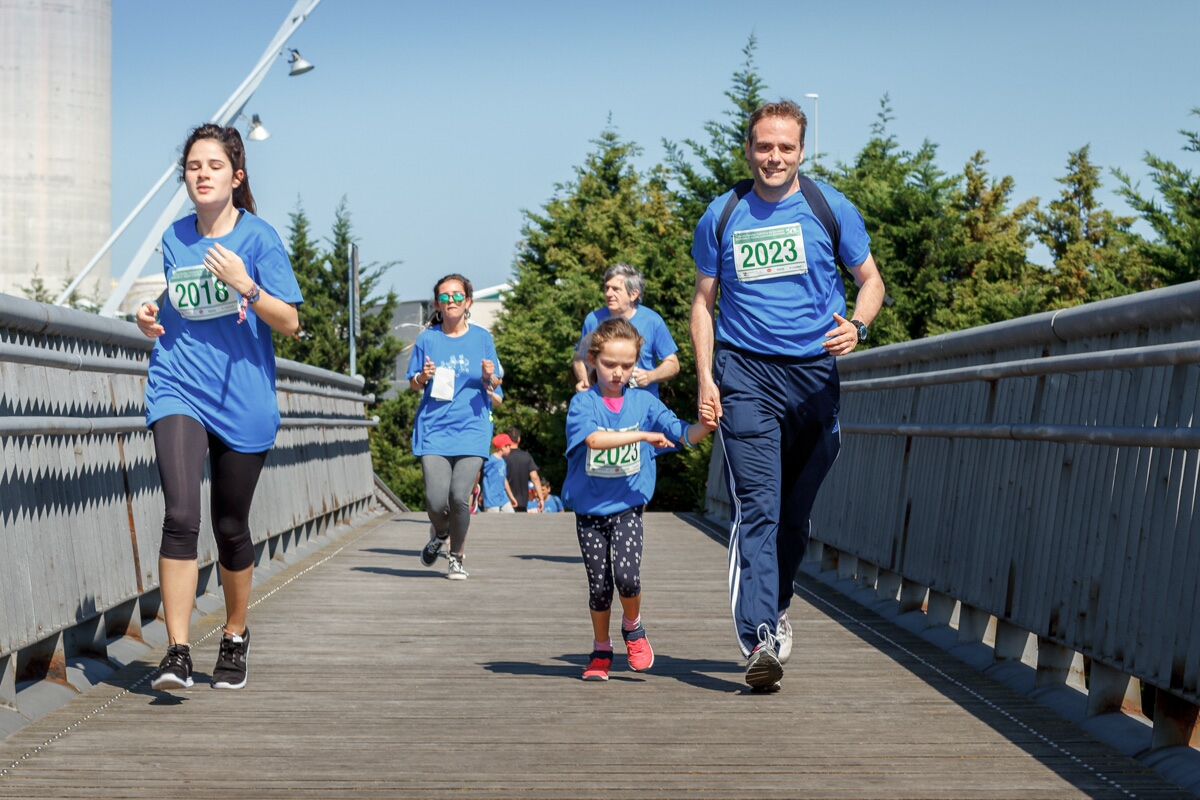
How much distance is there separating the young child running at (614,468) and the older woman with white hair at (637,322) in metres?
3.15

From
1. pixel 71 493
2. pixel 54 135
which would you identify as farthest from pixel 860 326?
pixel 54 135

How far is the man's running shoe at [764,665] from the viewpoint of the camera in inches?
227

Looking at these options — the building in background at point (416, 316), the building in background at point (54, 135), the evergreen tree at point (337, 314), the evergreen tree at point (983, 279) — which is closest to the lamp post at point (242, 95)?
the evergreen tree at point (983, 279)

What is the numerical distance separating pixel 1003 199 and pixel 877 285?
172 ft

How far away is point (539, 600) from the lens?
9.32 meters

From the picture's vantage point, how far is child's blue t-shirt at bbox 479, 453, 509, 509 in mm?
22297

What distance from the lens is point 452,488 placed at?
10.7 meters

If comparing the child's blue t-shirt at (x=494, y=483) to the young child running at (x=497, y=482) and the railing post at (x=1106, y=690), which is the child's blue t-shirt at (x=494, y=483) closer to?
the young child running at (x=497, y=482)

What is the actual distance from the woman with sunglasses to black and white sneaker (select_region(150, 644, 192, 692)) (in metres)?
5.11

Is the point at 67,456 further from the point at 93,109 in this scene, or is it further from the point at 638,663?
the point at 93,109

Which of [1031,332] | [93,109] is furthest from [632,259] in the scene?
[93,109]

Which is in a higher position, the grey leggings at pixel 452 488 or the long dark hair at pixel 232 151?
the long dark hair at pixel 232 151

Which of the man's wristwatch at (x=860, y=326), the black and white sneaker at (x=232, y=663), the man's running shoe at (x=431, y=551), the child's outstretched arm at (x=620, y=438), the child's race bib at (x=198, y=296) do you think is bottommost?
the man's running shoe at (x=431, y=551)

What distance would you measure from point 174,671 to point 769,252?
2.66 metres
